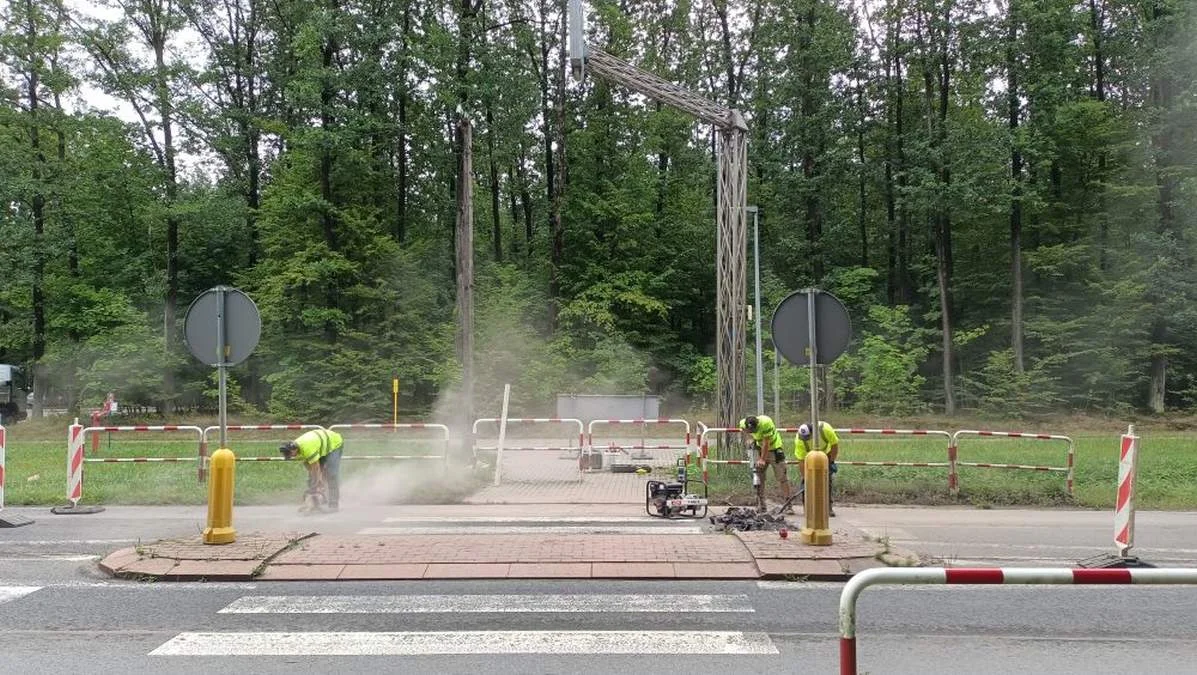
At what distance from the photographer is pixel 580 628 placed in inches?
230

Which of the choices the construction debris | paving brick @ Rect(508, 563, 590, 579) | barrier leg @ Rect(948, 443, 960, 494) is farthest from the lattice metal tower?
paving brick @ Rect(508, 563, 590, 579)

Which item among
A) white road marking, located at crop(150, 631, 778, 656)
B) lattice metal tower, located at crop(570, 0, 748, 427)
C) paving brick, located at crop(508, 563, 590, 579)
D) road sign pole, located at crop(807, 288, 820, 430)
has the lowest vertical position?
paving brick, located at crop(508, 563, 590, 579)

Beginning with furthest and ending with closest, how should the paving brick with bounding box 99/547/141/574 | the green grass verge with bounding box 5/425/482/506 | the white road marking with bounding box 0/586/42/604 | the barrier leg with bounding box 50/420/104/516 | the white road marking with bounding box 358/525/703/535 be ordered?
the green grass verge with bounding box 5/425/482/506, the barrier leg with bounding box 50/420/104/516, the white road marking with bounding box 358/525/703/535, the paving brick with bounding box 99/547/141/574, the white road marking with bounding box 0/586/42/604

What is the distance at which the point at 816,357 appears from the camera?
8.38 meters

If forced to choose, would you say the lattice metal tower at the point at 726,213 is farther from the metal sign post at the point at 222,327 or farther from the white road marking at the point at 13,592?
the white road marking at the point at 13,592

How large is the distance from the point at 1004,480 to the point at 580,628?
10.9 m

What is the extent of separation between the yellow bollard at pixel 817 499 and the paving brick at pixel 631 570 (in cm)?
159

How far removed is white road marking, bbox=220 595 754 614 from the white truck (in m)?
38.2

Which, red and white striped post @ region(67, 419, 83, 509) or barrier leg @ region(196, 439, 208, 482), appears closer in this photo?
red and white striped post @ region(67, 419, 83, 509)

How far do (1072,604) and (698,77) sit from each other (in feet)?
117

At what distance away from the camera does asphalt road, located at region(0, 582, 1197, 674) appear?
5.13 m

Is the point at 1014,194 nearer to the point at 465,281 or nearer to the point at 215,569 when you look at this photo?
the point at 465,281

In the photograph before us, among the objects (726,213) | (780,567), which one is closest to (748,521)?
(780,567)

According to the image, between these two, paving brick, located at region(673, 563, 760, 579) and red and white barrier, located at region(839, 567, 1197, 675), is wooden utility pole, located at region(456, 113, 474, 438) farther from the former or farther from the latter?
red and white barrier, located at region(839, 567, 1197, 675)
